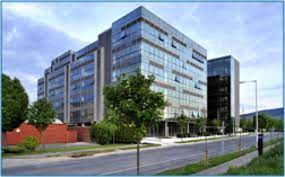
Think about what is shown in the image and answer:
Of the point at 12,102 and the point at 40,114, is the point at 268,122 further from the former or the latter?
the point at 12,102

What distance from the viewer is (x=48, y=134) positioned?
147 ft

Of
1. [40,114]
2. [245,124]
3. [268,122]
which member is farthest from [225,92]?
[40,114]

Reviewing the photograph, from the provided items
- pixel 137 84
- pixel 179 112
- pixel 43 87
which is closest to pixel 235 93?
pixel 179 112

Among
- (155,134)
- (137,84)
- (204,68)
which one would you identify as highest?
(204,68)

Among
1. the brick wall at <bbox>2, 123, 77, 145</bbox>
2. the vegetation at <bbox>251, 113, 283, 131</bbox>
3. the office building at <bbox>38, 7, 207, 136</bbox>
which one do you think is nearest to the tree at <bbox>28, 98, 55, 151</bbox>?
the brick wall at <bbox>2, 123, 77, 145</bbox>

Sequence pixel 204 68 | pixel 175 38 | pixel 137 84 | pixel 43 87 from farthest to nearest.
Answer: pixel 43 87, pixel 204 68, pixel 175 38, pixel 137 84

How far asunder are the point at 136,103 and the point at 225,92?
288 feet

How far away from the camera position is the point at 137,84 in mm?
13922

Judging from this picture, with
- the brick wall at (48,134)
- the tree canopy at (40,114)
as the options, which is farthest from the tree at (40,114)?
the brick wall at (48,134)

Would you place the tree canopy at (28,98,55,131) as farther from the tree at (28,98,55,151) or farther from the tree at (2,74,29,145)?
the tree at (2,74,29,145)

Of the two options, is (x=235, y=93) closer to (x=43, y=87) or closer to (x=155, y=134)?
(x=155, y=134)

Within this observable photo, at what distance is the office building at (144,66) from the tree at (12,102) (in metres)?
28.6

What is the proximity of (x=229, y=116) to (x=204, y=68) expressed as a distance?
63.5ft

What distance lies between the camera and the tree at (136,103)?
13539 millimetres
